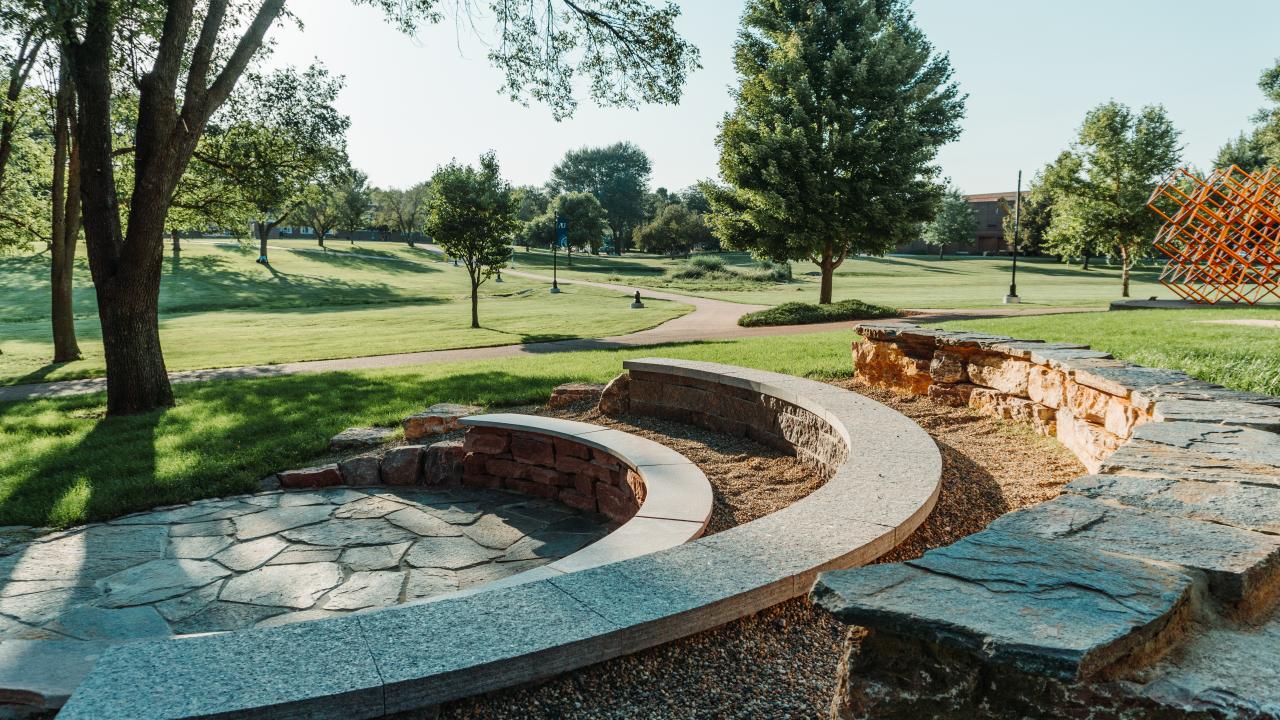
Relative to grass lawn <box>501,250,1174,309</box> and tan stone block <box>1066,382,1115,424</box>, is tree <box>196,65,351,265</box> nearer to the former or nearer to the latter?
tan stone block <box>1066,382,1115,424</box>

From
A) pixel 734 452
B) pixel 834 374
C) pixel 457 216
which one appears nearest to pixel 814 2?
pixel 457 216

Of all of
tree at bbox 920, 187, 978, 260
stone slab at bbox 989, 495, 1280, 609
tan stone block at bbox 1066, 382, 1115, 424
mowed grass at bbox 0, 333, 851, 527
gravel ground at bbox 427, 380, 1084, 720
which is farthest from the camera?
tree at bbox 920, 187, 978, 260

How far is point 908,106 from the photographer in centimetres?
2127

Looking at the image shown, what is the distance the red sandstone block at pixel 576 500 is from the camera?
562 centimetres

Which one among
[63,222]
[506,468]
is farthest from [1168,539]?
[63,222]

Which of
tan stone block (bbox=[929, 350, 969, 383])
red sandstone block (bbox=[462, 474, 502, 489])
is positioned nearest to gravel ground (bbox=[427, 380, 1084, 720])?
tan stone block (bbox=[929, 350, 969, 383])

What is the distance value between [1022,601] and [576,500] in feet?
14.0

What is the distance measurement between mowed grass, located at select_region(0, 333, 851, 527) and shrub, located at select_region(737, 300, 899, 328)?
7312 millimetres

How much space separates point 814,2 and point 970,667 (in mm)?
22709

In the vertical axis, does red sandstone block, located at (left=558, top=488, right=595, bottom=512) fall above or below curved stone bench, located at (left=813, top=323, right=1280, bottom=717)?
below

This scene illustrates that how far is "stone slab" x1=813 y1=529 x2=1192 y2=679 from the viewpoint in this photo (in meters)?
1.55

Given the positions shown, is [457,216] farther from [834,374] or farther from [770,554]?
[770,554]

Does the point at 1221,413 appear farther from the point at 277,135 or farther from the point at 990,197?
the point at 990,197

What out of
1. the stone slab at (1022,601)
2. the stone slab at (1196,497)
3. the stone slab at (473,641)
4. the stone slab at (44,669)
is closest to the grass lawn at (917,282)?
the stone slab at (1196,497)
